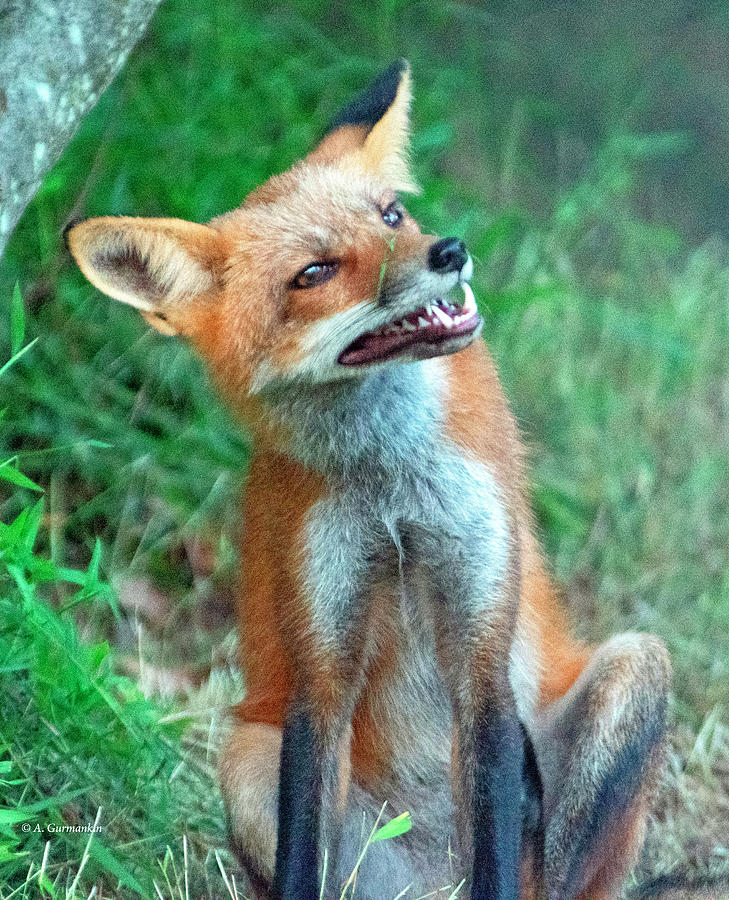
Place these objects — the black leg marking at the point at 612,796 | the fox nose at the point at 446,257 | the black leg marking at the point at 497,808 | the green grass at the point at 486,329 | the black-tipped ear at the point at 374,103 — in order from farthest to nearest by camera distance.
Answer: the green grass at the point at 486,329, the black-tipped ear at the point at 374,103, the black leg marking at the point at 612,796, the black leg marking at the point at 497,808, the fox nose at the point at 446,257

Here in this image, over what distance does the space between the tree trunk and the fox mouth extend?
47.4 inches

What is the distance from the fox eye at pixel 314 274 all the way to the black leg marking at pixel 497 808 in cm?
148

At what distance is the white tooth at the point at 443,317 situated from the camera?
332cm

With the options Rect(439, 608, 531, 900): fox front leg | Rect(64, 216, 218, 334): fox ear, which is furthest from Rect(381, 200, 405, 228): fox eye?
Rect(439, 608, 531, 900): fox front leg

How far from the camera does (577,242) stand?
6.90m

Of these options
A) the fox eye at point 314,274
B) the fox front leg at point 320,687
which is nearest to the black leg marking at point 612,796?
the fox front leg at point 320,687

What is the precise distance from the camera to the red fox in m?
3.44

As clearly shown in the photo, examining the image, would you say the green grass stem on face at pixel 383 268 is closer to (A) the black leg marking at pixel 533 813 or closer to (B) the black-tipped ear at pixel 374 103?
(B) the black-tipped ear at pixel 374 103

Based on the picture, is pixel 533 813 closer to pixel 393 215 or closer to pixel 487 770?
pixel 487 770

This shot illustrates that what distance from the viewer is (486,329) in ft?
20.2

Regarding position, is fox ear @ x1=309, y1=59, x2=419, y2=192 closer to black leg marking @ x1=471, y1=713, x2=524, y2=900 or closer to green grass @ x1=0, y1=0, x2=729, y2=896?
green grass @ x1=0, y1=0, x2=729, y2=896

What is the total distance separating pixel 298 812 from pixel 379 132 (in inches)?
93.7

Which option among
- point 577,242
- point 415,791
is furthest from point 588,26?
point 415,791

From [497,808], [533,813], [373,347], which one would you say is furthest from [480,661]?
[373,347]
